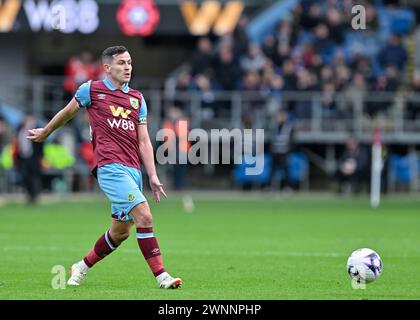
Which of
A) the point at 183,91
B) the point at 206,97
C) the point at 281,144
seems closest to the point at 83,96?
the point at 281,144

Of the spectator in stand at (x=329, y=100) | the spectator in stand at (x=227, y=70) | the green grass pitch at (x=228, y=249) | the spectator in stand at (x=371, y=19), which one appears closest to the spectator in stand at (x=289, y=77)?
the spectator in stand at (x=329, y=100)

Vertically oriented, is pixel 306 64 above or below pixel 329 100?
above

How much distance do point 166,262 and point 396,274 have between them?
3.18 m

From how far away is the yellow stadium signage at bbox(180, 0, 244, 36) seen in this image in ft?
120

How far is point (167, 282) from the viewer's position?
11859mm

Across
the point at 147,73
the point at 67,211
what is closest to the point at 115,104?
the point at 67,211

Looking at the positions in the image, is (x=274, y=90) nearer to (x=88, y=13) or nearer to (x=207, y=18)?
(x=207, y=18)

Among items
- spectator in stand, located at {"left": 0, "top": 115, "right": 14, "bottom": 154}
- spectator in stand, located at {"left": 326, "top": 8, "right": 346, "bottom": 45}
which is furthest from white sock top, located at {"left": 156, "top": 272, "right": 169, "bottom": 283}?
spectator in stand, located at {"left": 326, "top": 8, "right": 346, "bottom": 45}

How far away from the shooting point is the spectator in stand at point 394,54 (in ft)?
120

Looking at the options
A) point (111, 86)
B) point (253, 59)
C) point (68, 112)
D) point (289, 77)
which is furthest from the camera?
point (253, 59)

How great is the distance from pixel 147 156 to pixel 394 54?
84.2 ft

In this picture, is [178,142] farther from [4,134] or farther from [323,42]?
[323,42]

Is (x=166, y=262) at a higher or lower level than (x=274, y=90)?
lower

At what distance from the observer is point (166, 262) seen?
50.3 ft
